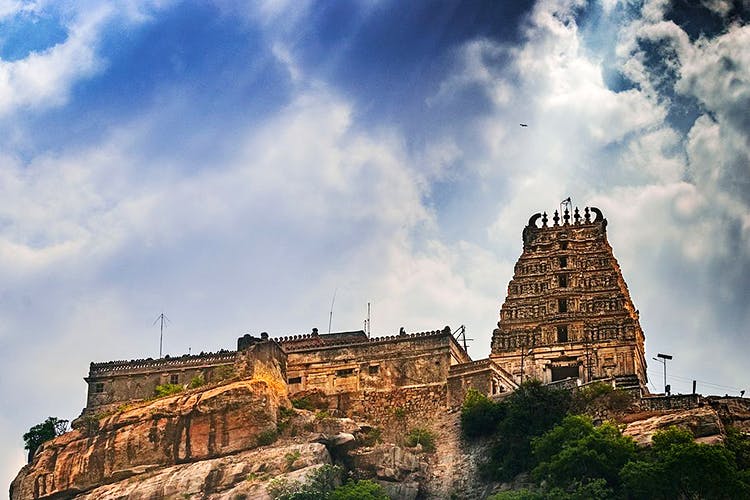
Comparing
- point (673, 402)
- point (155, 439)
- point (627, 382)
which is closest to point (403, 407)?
point (627, 382)

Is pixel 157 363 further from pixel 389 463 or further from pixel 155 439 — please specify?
pixel 389 463

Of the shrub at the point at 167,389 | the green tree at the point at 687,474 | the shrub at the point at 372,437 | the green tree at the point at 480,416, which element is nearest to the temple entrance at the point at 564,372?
the green tree at the point at 480,416

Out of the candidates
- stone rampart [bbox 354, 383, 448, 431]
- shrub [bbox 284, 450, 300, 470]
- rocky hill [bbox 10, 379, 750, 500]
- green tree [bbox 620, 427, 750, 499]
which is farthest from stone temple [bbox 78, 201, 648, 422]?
green tree [bbox 620, 427, 750, 499]

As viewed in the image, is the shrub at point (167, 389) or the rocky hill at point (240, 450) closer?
the rocky hill at point (240, 450)

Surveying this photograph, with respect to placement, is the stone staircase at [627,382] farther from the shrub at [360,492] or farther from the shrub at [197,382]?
the shrub at [197,382]

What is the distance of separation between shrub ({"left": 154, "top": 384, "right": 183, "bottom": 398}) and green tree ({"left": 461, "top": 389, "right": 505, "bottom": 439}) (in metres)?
16.1

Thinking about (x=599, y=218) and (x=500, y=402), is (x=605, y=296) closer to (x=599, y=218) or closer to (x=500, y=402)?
(x=599, y=218)

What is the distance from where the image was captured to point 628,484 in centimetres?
5575

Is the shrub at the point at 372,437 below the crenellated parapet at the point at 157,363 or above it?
below

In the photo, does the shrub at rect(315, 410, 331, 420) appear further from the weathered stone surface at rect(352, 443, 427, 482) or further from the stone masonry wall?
the weathered stone surface at rect(352, 443, 427, 482)

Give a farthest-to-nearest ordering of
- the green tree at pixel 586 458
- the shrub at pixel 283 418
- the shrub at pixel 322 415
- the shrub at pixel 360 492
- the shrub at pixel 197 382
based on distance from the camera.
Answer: the shrub at pixel 197 382 < the shrub at pixel 322 415 < the shrub at pixel 283 418 < the shrub at pixel 360 492 < the green tree at pixel 586 458

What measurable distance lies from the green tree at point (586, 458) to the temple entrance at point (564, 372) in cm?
1293

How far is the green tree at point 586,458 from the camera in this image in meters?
57.1

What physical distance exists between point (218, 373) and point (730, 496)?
100 feet
